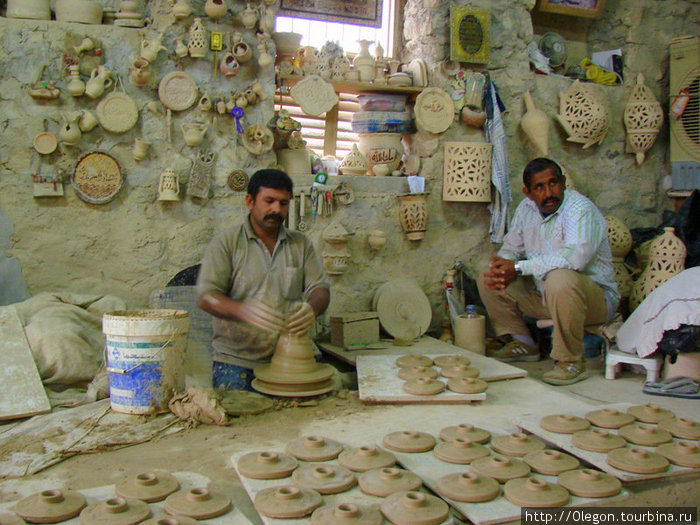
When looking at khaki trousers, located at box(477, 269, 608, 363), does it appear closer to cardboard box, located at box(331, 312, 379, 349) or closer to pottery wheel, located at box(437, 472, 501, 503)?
Result: cardboard box, located at box(331, 312, 379, 349)

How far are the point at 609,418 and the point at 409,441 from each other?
919mm

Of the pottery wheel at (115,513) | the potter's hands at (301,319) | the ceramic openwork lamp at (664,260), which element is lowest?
the pottery wheel at (115,513)

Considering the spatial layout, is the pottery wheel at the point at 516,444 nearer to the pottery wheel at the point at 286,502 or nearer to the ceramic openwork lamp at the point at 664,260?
the pottery wheel at the point at 286,502

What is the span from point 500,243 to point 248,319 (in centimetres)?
293

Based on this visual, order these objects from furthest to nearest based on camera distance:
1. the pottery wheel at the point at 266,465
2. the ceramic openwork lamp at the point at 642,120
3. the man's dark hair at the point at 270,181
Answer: the ceramic openwork lamp at the point at 642,120, the man's dark hair at the point at 270,181, the pottery wheel at the point at 266,465

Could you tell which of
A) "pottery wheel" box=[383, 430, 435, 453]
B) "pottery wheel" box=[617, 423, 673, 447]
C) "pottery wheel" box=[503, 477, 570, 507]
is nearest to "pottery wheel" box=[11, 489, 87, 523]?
"pottery wheel" box=[383, 430, 435, 453]

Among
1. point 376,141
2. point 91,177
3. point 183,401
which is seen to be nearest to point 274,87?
point 376,141

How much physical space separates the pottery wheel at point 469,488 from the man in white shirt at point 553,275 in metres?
2.04

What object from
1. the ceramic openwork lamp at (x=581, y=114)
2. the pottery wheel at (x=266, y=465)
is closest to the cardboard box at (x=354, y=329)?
the pottery wheel at (x=266, y=465)

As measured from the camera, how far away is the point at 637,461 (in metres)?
2.26

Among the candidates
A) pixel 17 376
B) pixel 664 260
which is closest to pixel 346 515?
pixel 17 376

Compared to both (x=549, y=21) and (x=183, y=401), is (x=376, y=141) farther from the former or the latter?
(x=183, y=401)

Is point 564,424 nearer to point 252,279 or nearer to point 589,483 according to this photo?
point 589,483

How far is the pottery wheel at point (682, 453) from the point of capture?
2307mm
